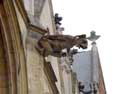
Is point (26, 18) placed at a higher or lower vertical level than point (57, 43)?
higher

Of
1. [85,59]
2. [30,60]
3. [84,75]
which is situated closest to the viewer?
[30,60]

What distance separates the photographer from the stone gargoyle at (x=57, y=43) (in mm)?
13711

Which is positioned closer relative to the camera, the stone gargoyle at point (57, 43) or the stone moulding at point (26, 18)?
the stone moulding at point (26, 18)

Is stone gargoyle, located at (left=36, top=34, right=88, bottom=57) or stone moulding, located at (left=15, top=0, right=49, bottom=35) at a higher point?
stone moulding, located at (left=15, top=0, right=49, bottom=35)

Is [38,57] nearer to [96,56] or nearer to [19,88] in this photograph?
[19,88]

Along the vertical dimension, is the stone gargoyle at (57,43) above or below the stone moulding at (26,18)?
below

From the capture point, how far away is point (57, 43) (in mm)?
13977

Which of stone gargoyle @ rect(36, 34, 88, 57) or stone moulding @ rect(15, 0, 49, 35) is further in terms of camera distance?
stone gargoyle @ rect(36, 34, 88, 57)

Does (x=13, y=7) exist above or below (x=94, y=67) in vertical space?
above

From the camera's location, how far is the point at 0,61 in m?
12.2

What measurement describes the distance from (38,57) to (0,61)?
1721 mm

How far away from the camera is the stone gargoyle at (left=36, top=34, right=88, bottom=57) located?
13711 mm

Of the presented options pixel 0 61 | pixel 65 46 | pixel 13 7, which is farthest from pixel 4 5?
pixel 65 46

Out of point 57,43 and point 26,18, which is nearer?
point 26,18
